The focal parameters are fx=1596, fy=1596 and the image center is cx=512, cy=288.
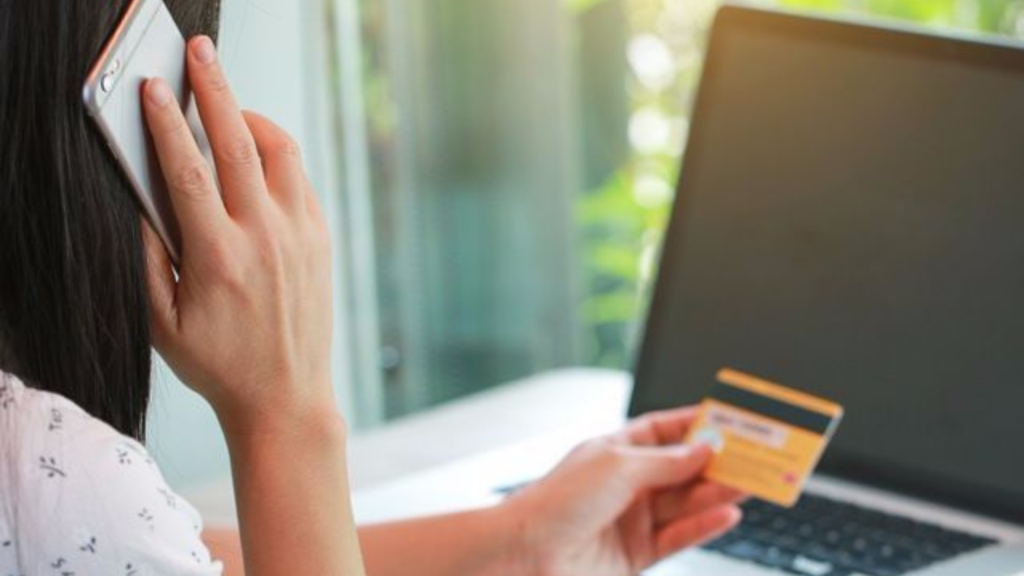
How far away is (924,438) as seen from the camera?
46.0 inches

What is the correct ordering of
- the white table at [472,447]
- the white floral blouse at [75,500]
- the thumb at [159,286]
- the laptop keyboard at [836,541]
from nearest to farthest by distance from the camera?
the white floral blouse at [75,500]
the thumb at [159,286]
the laptop keyboard at [836,541]
the white table at [472,447]

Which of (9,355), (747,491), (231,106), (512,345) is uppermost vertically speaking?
(231,106)

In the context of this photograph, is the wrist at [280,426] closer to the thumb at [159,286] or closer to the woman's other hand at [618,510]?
the thumb at [159,286]

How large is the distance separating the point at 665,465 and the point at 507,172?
3.89ft

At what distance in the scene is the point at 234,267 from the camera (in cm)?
82

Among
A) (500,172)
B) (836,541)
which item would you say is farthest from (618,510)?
(500,172)

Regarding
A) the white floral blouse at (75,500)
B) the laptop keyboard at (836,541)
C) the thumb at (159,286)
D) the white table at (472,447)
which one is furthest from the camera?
the white table at (472,447)

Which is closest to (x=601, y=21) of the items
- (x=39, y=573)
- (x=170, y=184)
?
(x=170, y=184)

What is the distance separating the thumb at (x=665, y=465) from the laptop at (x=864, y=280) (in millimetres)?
56

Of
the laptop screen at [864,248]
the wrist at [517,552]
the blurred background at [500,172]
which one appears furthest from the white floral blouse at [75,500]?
the blurred background at [500,172]

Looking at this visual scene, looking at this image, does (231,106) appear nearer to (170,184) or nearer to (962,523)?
(170,184)

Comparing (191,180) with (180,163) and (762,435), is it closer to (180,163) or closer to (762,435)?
(180,163)

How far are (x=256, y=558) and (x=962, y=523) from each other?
54cm

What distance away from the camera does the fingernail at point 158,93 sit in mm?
792
